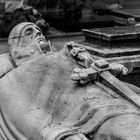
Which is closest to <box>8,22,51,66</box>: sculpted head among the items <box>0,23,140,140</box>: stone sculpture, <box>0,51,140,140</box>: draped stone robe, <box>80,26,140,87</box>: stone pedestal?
<box>0,23,140,140</box>: stone sculpture

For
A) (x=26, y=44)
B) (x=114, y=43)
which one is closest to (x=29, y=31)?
(x=26, y=44)

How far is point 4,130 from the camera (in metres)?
3.50

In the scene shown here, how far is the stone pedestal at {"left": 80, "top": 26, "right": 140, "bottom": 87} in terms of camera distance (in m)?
5.79

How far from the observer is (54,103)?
329 cm

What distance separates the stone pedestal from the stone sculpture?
1.93 m

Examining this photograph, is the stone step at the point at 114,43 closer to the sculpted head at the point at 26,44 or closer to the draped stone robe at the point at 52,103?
the sculpted head at the point at 26,44

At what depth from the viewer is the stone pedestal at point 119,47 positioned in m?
5.79

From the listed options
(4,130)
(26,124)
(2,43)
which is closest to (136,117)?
(26,124)

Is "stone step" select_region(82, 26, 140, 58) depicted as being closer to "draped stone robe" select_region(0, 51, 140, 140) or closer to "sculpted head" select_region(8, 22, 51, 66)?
"sculpted head" select_region(8, 22, 51, 66)

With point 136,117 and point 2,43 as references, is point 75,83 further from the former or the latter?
point 2,43

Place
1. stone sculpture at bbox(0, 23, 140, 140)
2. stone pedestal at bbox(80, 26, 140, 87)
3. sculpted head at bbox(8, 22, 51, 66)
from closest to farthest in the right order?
stone sculpture at bbox(0, 23, 140, 140)
sculpted head at bbox(8, 22, 51, 66)
stone pedestal at bbox(80, 26, 140, 87)

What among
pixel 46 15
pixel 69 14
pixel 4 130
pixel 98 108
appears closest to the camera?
pixel 98 108

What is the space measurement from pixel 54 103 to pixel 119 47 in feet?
9.75

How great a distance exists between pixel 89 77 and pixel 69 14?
28.4 feet
